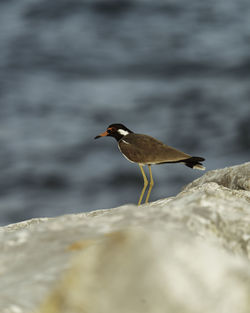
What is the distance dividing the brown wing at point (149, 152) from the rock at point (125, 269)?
3047mm

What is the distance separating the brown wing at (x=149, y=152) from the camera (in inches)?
275

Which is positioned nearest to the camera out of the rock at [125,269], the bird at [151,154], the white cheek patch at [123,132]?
the rock at [125,269]

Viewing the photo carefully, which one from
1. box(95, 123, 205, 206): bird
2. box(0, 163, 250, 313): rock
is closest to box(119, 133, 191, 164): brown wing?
box(95, 123, 205, 206): bird

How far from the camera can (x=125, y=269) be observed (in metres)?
3.30

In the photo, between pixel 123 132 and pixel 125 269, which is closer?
pixel 125 269

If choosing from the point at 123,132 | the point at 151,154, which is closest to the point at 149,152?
the point at 151,154

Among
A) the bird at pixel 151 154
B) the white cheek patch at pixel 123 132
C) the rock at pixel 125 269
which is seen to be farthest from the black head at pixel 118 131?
the rock at pixel 125 269

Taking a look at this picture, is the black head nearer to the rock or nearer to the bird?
the bird

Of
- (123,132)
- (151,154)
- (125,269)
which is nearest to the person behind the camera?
(125,269)

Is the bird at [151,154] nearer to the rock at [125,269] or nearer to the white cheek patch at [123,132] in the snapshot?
the white cheek patch at [123,132]

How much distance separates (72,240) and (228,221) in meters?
1.04

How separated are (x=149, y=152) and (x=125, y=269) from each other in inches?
151

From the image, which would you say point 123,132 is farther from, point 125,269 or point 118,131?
point 125,269

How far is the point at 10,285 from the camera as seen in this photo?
3482 millimetres
